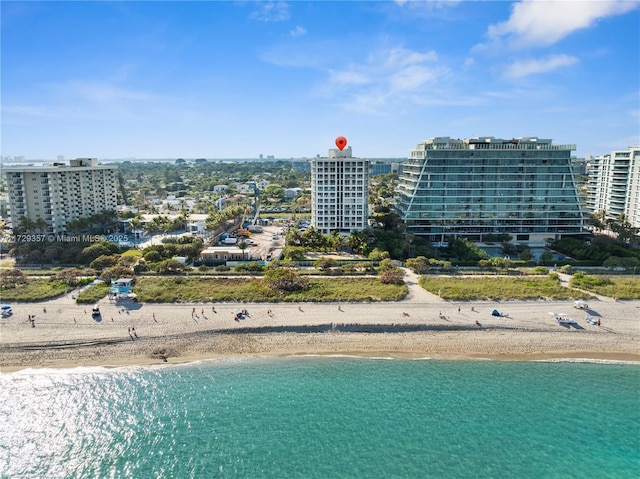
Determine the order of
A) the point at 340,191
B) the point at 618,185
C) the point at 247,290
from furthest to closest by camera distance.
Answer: the point at 618,185, the point at 340,191, the point at 247,290

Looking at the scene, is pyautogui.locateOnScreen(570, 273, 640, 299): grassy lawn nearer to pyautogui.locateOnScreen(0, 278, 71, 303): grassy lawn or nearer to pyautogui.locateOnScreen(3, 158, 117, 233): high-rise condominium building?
pyautogui.locateOnScreen(0, 278, 71, 303): grassy lawn

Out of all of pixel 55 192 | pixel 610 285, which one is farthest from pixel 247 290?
pixel 55 192

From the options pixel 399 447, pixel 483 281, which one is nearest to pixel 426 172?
pixel 483 281

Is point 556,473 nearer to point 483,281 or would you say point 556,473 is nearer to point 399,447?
point 399,447

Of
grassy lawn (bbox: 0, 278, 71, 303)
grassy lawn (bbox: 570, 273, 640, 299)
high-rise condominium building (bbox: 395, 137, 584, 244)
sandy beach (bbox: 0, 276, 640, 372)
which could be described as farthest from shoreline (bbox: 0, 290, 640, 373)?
high-rise condominium building (bbox: 395, 137, 584, 244)

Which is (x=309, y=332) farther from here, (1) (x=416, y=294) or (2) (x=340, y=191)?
(2) (x=340, y=191)
